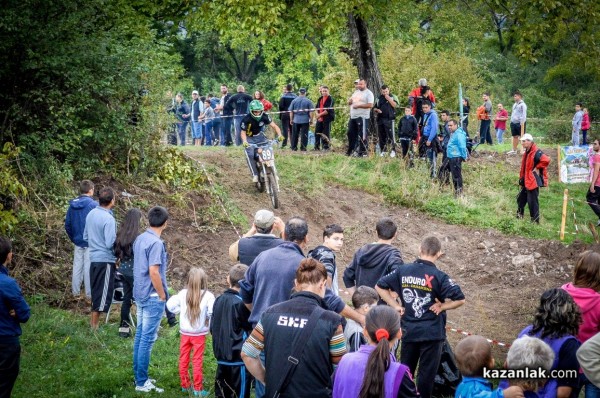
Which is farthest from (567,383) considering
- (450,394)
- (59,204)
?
(59,204)

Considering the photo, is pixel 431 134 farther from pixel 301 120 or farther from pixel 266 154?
pixel 266 154

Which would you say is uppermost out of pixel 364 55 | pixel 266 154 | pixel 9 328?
pixel 364 55

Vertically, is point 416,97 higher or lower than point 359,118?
higher

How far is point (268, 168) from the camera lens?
16.7 metres

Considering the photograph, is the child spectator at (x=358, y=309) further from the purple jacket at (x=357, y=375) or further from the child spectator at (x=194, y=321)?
the child spectator at (x=194, y=321)

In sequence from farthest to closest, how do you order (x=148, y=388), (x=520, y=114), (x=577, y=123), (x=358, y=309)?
(x=577, y=123), (x=520, y=114), (x=148, y=388), (x=358, y=309)

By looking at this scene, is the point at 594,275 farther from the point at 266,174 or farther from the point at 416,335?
the point at 266,174

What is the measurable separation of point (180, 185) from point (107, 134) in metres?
1.84

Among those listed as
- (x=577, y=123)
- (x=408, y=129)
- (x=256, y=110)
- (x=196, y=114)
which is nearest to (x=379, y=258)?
(x=256, y=110)

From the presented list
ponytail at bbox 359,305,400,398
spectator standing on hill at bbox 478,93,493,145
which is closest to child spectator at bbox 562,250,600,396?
ponytail at bbox 359,305,400,398

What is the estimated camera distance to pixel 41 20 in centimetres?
1428

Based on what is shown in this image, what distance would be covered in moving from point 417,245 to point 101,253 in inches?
325

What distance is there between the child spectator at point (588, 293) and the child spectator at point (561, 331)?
545 millimetres

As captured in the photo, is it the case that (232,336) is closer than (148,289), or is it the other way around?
(232,336)
